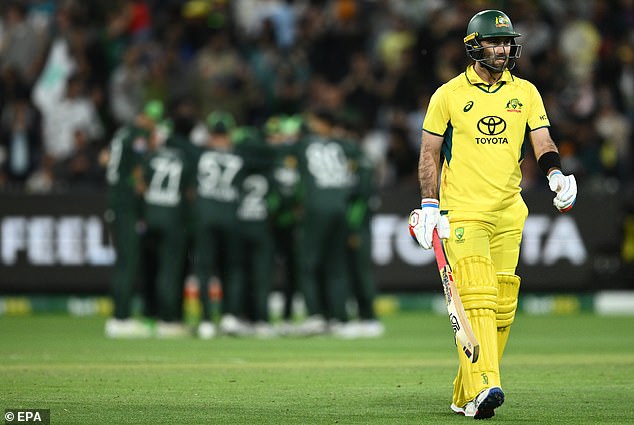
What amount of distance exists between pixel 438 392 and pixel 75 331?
28.2ft

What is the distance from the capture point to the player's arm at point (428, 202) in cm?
910


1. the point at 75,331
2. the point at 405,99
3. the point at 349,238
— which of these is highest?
the point at 405,99

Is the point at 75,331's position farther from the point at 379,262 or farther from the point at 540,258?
the point at 540,258

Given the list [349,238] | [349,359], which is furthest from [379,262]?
[349,359]

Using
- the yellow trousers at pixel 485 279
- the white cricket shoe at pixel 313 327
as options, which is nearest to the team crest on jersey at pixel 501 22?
the yellow trousers at pixel 485 279

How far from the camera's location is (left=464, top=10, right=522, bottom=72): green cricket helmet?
9.23 metres

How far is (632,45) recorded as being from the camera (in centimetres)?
2402

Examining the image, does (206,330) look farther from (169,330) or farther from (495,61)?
(495,61)

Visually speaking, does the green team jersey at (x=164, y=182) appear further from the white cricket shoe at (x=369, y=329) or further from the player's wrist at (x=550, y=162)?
the player's wrist at (x=550, y=162)

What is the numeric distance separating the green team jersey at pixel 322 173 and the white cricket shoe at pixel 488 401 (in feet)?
27.5

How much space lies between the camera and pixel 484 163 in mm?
9242

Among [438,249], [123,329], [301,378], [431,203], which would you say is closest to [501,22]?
[431,203]

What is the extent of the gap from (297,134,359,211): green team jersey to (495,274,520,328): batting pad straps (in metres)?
7.79

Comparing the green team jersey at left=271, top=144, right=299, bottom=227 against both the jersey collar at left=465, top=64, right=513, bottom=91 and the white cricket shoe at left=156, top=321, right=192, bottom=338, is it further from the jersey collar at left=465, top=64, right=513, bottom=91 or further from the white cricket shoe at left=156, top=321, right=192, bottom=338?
the jersey collar at left=465, top=64, right=513, bottom=91
